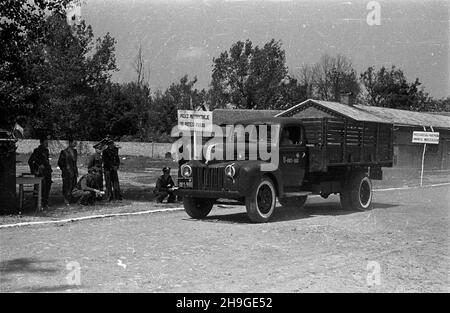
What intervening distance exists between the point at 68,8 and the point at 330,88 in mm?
71310

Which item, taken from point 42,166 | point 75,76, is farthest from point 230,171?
point 75,76

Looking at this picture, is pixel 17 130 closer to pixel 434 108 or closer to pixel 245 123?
pixel 245 123

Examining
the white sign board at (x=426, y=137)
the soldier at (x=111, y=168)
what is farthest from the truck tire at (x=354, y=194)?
the white sign board at (x=426, y=137)

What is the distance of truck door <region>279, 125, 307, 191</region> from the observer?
12.6 meters

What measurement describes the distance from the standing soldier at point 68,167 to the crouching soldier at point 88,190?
20 centimetres

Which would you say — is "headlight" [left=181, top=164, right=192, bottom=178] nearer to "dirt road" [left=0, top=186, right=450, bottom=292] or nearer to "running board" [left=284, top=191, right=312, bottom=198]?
"dirt road" [left=0, top=186, right=450, bottom=292]

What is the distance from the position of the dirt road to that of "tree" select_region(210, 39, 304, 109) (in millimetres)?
64902

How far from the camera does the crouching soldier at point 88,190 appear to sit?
15.0m

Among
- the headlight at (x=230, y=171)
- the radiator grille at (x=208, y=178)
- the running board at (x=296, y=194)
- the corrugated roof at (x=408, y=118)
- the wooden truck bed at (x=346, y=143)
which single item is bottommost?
the running board at (x=296, y=194)

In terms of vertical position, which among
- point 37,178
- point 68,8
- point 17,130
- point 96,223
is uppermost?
point 68,8

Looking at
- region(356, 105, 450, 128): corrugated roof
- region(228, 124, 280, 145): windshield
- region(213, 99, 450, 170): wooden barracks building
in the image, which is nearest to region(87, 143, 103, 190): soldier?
region(228, 124, 280, 145): windshield

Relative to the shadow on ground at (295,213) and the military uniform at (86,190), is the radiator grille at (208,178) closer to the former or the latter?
the shadow on ground at (295,213)

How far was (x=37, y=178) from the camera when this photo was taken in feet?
42.7
